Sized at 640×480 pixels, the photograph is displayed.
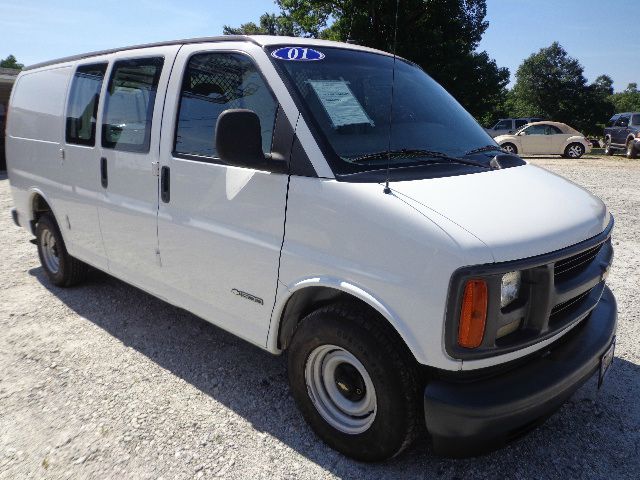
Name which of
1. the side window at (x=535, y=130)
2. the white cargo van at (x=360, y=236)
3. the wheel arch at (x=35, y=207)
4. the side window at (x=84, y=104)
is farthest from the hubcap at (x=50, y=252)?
the side window at (x=535, y=130)

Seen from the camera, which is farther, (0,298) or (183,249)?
(0,298)

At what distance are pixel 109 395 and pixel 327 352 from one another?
1.56 meters

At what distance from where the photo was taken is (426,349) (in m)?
2.07

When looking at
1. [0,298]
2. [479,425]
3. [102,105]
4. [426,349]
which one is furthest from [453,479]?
Result: [0,298]

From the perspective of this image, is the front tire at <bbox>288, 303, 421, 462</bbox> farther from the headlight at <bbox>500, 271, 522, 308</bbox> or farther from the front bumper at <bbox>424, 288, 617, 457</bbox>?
the headlight at <bbox>500, 271, 522, 308</bbox>

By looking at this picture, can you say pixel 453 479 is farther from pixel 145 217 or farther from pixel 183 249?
pixel 145 217

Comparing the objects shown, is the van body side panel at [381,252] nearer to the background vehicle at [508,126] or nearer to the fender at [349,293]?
the fender at [349,293]

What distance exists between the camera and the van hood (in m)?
2.04

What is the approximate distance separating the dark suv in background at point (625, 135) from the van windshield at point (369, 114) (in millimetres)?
20442

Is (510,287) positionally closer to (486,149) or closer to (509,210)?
(509,210)

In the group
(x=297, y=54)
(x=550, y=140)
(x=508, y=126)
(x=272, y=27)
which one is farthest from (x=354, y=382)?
(x=272, y=27)

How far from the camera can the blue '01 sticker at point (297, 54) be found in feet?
8.86

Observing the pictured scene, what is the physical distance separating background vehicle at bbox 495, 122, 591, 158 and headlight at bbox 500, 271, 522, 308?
19.7m

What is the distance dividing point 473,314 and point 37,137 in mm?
4498
